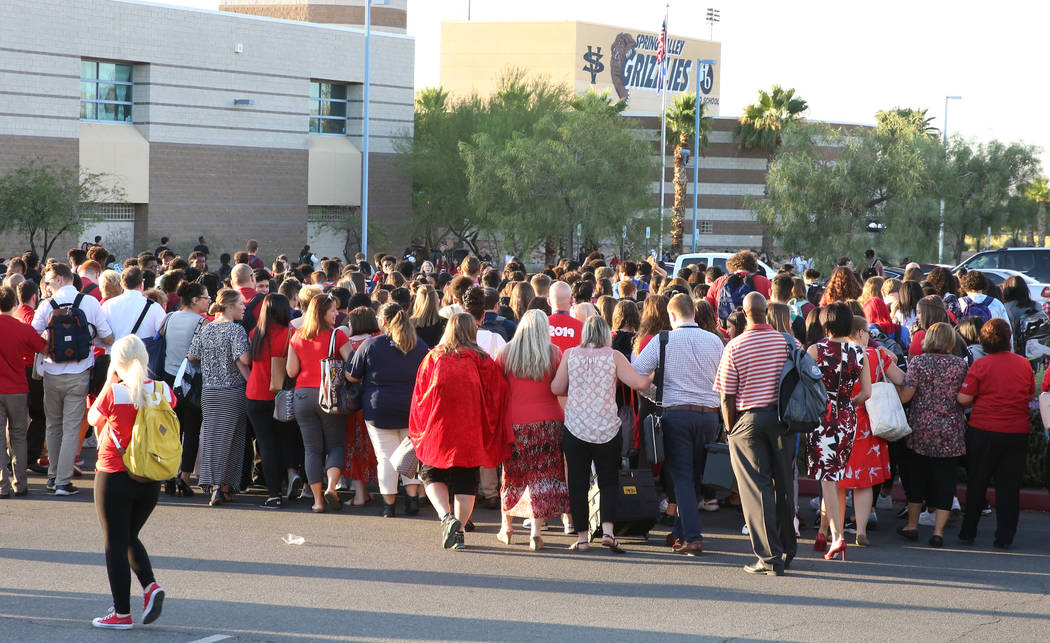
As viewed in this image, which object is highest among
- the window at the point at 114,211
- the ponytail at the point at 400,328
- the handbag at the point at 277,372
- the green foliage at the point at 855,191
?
the green foliage at the point at 855,191

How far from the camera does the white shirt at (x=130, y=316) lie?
1099 cm

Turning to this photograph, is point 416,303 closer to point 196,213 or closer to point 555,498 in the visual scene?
point 555,498

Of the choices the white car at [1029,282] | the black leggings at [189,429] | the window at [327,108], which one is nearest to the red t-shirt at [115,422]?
the black leggings at [189,429]

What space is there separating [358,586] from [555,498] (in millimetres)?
1809

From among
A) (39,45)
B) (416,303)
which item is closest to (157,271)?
(416,303)

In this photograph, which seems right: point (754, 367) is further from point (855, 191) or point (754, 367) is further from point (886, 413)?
point (855, 191)

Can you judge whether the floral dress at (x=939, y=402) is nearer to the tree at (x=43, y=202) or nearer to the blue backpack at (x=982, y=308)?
the blue backpack at (x=982, y=308)

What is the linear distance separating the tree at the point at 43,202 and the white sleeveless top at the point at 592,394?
27.2 meters

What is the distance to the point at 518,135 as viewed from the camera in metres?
41.9

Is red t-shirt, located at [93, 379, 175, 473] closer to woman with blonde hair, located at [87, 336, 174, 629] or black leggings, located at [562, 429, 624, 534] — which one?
woman with blonde hair, located at [87, 336, 174, 629]

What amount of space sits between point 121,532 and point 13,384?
13.6 ft

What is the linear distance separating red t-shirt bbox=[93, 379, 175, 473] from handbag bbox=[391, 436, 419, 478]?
2.92m

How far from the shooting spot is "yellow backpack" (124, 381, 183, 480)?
6500 millimetres

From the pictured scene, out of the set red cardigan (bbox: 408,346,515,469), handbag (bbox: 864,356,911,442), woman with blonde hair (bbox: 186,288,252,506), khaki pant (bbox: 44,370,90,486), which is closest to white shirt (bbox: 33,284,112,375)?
khaki pant (bbox: 44,370,90,486)
